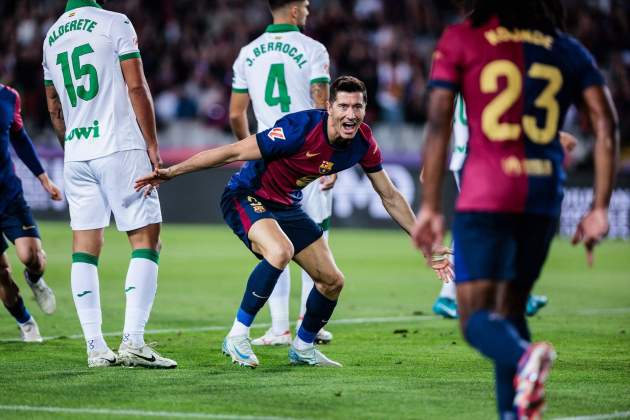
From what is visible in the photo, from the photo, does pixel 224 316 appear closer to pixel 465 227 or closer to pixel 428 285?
pixel 428 285

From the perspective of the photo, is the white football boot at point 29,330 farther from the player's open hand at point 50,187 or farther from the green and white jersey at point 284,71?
the green and white jersey at point 284,71

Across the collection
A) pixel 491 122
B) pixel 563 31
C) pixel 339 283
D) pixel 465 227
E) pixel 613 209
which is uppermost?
pixel 563 31

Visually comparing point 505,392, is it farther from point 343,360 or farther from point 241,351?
point 343,360

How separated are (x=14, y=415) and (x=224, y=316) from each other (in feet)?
17.3

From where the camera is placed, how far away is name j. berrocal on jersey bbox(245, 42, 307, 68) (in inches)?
375

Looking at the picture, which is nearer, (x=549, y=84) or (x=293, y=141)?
(x=549, y=84)

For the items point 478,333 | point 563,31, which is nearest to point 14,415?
point 478,333

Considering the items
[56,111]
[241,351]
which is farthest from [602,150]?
[56,111]

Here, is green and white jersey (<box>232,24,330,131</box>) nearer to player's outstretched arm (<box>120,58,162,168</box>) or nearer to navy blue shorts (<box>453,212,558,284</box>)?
player's outstretched arm (<box>120,58,162,168</box>)

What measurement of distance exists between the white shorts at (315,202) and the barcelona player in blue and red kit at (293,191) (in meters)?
1.37

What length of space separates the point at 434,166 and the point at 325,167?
2.89 m

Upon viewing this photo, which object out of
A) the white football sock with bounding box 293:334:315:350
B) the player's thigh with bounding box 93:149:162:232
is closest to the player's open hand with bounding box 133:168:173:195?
the player's thigh with bounding box 93:149:162:232

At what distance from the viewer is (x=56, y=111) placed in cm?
802

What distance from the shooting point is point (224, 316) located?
1095 centimetres
